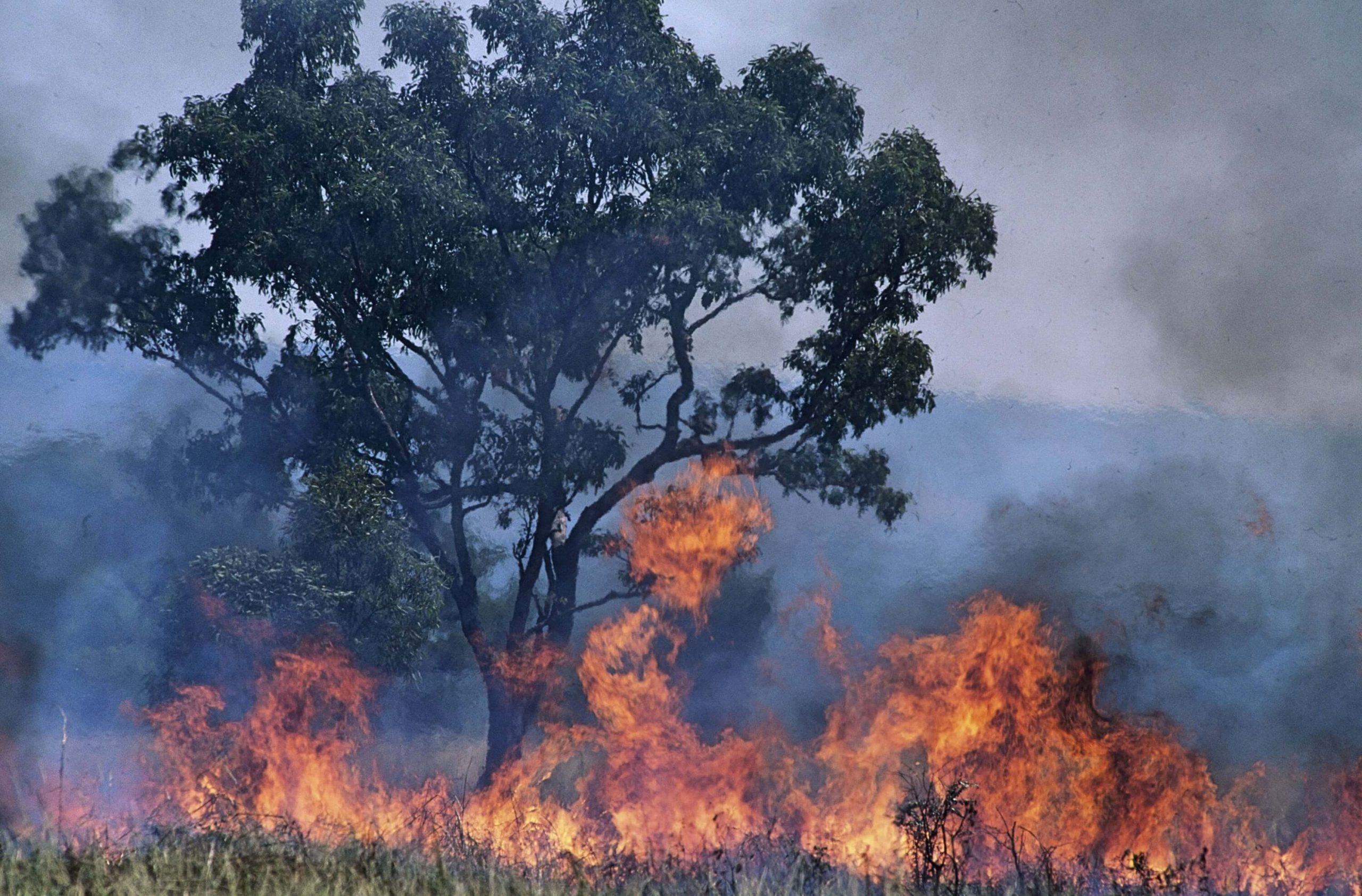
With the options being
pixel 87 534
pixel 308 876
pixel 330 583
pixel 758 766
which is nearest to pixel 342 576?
pixel 330 583

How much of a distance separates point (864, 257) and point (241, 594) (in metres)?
11.4

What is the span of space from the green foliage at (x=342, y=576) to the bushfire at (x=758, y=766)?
67cm

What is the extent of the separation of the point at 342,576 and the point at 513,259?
591 centimetres

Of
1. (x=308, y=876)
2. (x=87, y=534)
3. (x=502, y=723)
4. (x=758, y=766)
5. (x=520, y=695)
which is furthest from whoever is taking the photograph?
(x=87, y=534)

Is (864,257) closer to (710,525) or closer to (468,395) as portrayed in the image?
(710,525)

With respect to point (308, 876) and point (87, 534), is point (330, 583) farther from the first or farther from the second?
point (308, 876)

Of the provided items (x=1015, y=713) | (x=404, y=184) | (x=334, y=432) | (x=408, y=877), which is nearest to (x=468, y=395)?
(x=334, y=432)

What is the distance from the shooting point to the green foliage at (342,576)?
20.4 metres

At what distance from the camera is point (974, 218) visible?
2134cm

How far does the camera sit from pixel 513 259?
21344mm

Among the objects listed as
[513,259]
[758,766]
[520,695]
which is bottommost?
[758,766]

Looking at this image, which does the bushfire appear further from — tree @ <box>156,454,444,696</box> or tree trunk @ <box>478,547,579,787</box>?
tree @ <box>156,454,444,696</box>

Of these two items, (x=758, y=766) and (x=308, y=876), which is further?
(x=758, y=766)

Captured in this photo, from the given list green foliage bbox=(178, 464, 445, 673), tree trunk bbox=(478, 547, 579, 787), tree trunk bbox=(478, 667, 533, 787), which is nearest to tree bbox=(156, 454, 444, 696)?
green foliage bbox=(178, 464, 445, 673)
